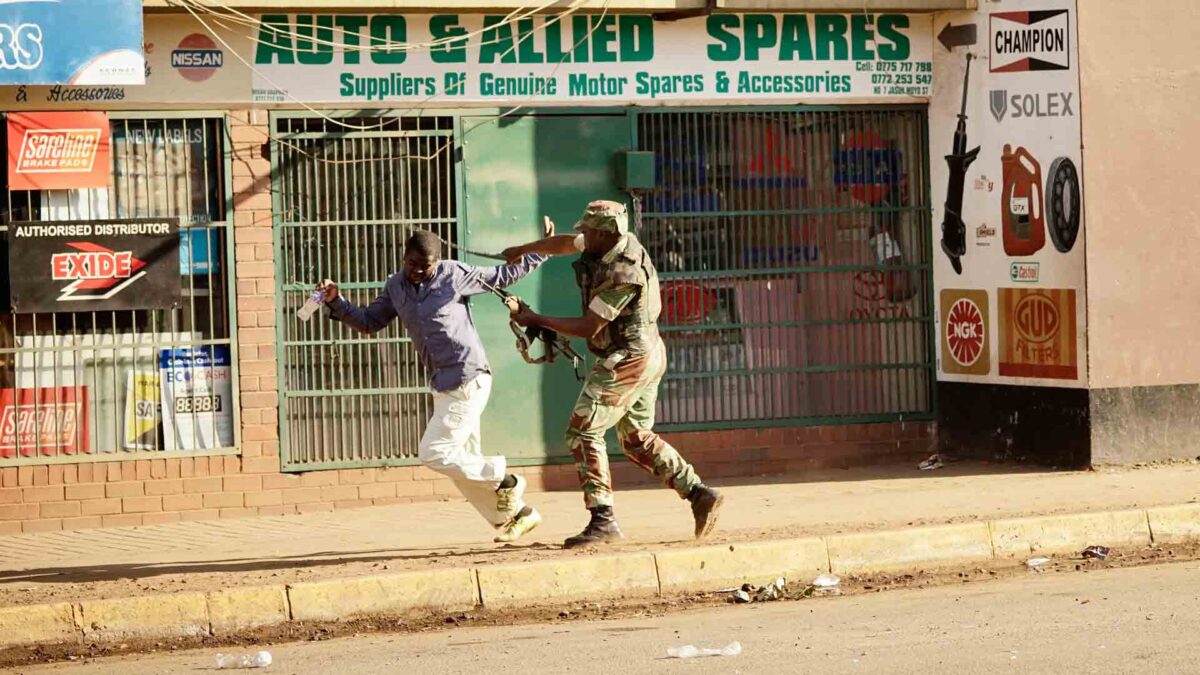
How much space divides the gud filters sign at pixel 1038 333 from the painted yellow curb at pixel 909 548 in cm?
268


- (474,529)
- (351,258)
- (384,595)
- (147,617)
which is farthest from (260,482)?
(147,617)

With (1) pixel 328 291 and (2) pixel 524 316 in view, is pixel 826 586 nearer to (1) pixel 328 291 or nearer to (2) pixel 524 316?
(2) pixel 524 316

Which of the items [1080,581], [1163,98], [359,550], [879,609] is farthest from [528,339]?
[1163,98]

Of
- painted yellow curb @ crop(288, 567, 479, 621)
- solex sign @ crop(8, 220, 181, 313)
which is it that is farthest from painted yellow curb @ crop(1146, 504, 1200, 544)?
solex sign @ crop(8, 220, 181, 313)

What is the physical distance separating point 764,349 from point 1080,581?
4078 millimetres

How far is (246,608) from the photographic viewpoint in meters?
8.07

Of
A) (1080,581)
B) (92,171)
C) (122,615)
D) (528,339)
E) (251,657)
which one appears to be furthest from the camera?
(92,171)

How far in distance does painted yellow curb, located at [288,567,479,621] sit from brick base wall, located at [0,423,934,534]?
9.92 feet

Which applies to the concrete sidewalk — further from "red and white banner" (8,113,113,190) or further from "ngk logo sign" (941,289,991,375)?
"red and white banner" (8,113,113,190)

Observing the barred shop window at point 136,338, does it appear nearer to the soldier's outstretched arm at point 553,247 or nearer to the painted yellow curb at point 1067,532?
the soldier's outstretched arm at point 553,247

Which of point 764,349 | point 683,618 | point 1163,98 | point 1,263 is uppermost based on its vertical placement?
point 1163,98

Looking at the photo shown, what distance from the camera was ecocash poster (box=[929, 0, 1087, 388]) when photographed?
1159 centimetres

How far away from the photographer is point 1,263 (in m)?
10.7

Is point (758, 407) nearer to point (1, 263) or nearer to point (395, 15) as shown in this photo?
point (395, 15)
